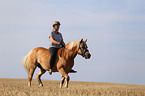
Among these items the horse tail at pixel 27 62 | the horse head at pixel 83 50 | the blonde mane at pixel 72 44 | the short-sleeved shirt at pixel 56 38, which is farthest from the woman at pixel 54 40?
the horse tail at pixel 27 62

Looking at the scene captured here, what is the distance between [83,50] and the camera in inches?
345

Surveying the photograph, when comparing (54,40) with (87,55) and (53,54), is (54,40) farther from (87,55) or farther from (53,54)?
(87,55)

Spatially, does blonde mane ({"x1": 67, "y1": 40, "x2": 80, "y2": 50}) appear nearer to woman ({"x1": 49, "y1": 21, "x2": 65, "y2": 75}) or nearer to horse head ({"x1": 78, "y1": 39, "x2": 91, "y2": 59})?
horse head ({"x1": 78, "y1": 39, "x2": 91, "y2": 59})

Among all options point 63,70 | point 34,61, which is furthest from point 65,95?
point 34,61

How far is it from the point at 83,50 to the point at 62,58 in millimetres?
1078

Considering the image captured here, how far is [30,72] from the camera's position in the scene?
10.9 metres

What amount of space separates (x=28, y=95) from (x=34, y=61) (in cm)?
483

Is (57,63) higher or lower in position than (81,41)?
lower

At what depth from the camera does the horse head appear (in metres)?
8.77

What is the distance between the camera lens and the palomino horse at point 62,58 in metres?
8.85

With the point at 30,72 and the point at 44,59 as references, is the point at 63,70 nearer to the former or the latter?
the point at 44,59

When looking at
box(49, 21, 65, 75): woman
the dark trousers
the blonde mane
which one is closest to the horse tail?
box(49, 21, 65, 75): woman

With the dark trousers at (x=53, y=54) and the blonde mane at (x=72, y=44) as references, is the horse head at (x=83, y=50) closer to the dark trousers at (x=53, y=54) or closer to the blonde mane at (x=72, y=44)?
the blonde mane at (x=72, y=44)

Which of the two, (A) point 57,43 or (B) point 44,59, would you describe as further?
(B) point 44,59
